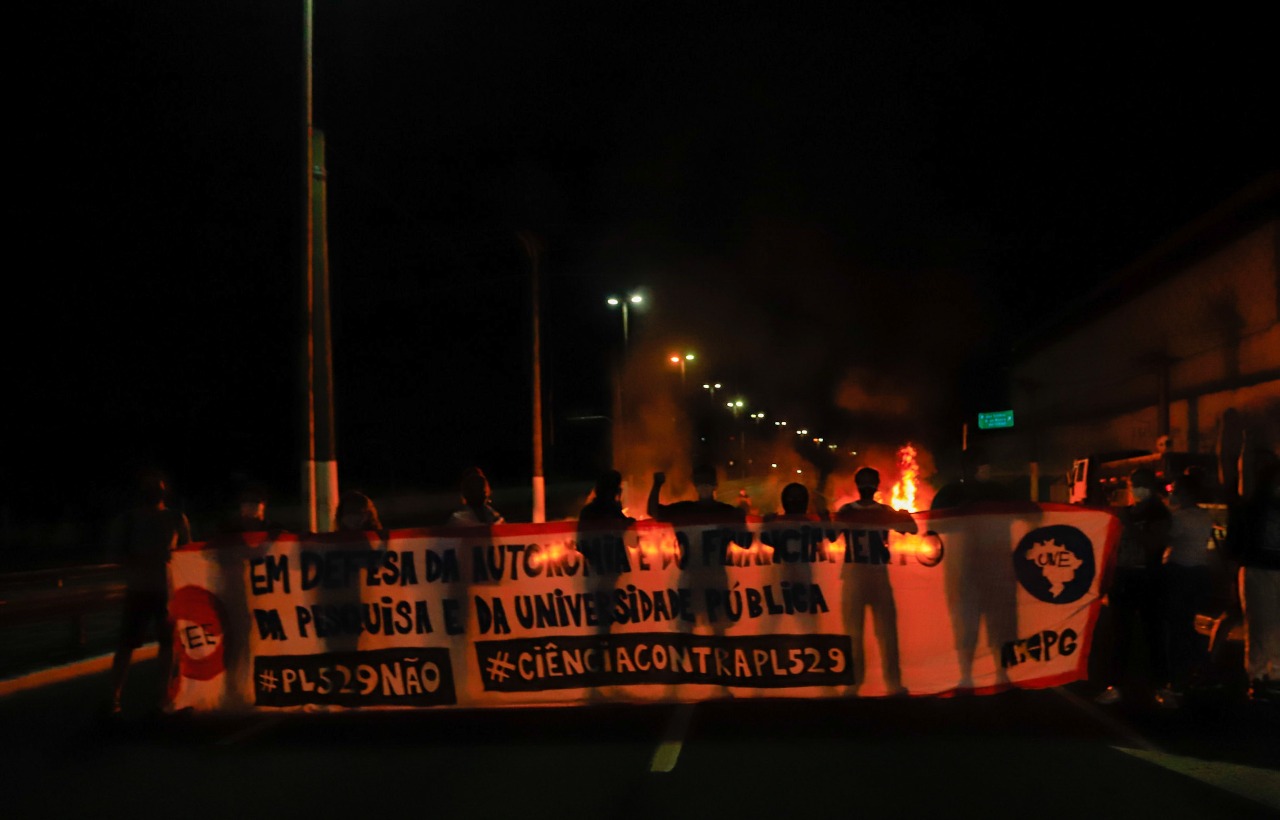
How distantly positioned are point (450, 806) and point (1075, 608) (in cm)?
458

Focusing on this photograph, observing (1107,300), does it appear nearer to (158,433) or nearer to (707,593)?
(158,433)

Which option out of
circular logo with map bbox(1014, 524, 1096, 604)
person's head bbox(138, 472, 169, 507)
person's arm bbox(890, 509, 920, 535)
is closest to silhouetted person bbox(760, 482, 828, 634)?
person's arm bbox(890, 509, 920, 535)

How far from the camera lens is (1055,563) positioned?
8617 mm

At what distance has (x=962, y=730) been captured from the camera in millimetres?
7914

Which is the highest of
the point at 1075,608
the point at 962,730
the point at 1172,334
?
the point at 1172,334

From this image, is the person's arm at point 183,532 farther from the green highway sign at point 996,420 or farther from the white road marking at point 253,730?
the green highway sign at point 996,420

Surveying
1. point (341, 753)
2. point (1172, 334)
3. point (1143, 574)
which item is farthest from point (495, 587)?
point (1172, 334)

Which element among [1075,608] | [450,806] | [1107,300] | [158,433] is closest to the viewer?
[450,806]

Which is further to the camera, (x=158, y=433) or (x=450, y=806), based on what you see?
(x=158, y=433)

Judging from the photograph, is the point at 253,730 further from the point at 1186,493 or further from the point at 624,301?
the point at 624,301

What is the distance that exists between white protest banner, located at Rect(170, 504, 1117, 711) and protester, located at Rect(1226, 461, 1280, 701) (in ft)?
3.24

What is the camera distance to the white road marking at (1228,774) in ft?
20.1

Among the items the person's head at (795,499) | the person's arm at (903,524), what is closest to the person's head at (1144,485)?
the person's arm at (903,524)

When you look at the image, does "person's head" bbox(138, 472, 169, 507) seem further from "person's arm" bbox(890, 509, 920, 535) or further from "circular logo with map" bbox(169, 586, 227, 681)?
"person's arm" bbox(890, 509, 920, 535)
